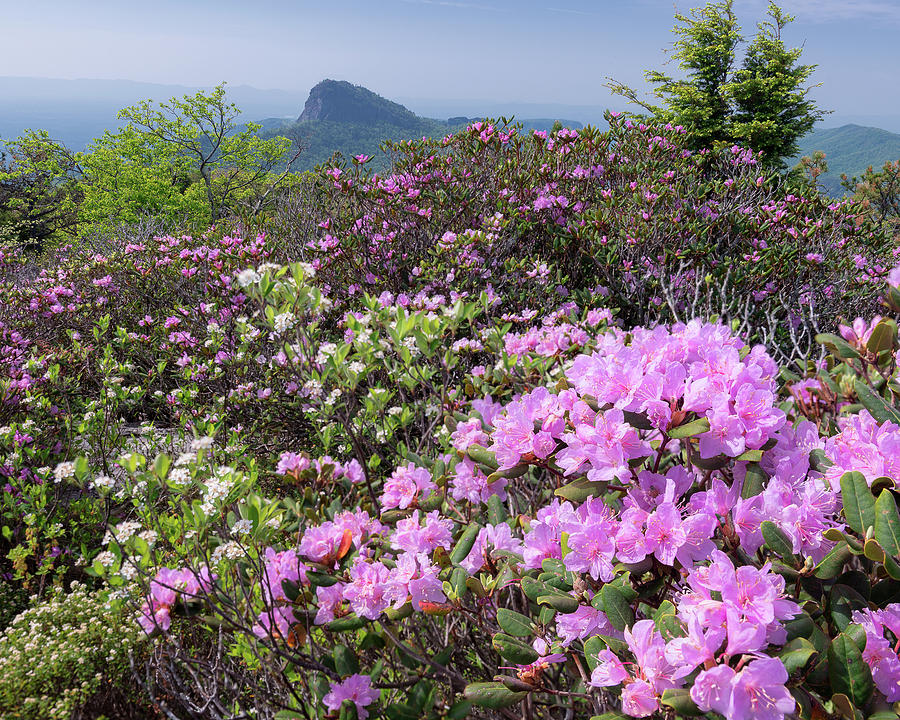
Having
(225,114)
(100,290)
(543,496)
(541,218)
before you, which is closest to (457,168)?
(541,218)

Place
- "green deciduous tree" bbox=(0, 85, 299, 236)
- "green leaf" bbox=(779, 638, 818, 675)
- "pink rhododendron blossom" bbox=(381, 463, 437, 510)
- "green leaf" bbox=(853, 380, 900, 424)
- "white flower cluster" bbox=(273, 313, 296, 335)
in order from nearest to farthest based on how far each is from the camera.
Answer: "green leaf" bbox=(779, 638, 818, 675), "green leaf" bbox=(853, 380, 900, 424), "pink rhododendron blossom" bbox=(381, 463, 437, 510), "white flower cluster" bbox=(273, 313, 296, 335), "green deciduous tree" bbox=(0, 85, 299, 236)

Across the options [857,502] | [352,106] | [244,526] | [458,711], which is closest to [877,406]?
[857,502]

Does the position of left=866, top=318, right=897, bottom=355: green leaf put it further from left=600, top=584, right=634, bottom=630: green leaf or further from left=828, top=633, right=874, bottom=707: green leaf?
left=600, top=584, right=634, bottom=630: green leaf

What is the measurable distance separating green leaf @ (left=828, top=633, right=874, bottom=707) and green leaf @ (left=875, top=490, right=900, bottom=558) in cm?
16

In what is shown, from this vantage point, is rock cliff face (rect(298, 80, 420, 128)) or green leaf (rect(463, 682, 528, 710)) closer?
green leaf (rect(463, 682, 528, 710))

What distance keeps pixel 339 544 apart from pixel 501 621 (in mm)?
540

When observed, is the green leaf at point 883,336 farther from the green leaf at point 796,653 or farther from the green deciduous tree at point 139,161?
the green deciduous tree at point 139,161

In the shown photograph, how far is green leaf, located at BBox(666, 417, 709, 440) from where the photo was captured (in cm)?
98

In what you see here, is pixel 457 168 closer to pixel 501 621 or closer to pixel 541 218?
pixel 541 218

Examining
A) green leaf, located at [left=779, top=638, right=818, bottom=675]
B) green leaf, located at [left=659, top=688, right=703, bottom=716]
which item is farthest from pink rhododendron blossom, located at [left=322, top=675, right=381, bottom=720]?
green leaf, located at [left=779, top=638, right=818, bottom=675]

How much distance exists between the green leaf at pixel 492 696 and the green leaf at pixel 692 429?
64 cm

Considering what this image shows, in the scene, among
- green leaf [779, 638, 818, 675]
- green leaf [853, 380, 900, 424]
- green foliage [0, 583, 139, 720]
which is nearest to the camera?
green leaf [779, 638, 818, 675]

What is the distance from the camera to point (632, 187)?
5.96m

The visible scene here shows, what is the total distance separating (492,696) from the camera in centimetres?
110
